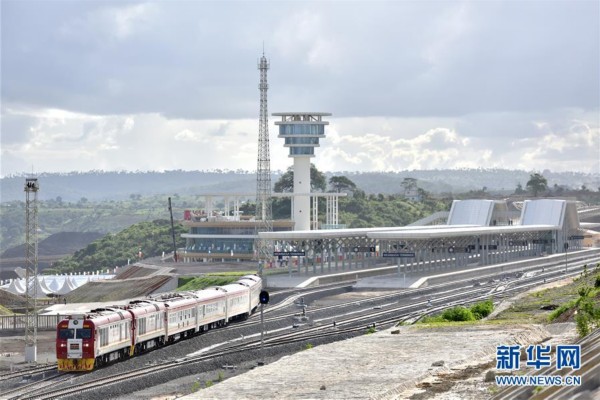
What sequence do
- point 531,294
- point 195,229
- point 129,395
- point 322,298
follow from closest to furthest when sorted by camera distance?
1. point 129,395
2. point 531,294
3. point 322,298
4. point 195,229

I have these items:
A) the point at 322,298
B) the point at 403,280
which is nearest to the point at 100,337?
the point at 322,298

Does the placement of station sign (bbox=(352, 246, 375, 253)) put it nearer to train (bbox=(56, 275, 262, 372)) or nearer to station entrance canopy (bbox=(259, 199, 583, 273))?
station entrance canopy (bbox=(259, 199, 583, 273))

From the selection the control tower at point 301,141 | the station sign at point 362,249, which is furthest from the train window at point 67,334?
the control tower at point 301,141

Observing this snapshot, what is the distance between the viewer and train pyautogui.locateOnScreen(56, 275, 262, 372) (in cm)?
6244

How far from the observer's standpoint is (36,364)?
234ft

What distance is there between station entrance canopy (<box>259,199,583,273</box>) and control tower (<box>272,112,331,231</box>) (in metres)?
6.75

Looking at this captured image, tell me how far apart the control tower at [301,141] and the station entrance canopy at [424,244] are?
675cm

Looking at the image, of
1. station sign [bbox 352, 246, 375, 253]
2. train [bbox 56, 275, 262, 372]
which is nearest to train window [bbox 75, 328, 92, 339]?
train [bbox 56, 275, 262, 372]

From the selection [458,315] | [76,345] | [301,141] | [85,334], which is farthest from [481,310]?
[301,141]

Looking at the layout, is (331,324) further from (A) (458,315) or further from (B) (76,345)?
(B) (76,345)

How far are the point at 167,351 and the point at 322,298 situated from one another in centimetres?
4347

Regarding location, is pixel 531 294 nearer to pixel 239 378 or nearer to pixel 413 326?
pixel 413 326

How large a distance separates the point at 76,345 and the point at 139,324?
6935 millimetres

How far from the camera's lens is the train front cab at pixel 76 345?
62188 mm
